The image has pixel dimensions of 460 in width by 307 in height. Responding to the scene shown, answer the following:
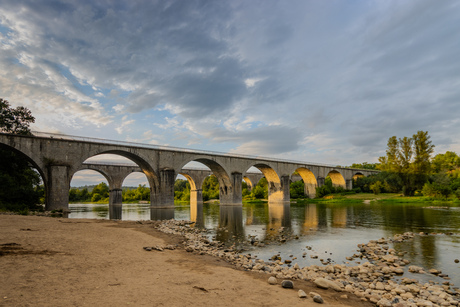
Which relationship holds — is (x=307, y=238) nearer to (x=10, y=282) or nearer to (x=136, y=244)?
(x=136, y=244)

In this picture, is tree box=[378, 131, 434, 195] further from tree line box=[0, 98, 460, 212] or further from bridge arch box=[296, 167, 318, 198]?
bridge arch box=[296, 167, 318, 198]

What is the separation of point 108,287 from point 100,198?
339 feet

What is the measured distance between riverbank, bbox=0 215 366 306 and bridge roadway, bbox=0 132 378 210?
2321 centimetres

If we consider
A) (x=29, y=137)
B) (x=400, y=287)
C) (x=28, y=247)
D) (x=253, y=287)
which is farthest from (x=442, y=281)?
(x=29, y=137)

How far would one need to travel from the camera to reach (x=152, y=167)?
124 ft

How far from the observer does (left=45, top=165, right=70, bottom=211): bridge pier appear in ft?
90.5

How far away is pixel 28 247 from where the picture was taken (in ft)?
25.0

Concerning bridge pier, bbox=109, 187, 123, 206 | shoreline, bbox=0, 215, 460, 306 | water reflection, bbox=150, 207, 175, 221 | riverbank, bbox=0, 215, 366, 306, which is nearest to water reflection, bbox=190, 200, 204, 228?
water reflection, bbox=150, 207, 175, 221

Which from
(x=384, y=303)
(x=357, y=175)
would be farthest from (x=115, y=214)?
(x=357, y=175)

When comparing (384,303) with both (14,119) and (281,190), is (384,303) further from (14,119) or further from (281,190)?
(281,190)

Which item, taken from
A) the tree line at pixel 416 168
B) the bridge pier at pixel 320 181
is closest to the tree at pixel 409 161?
the tree line at pixel 416 168

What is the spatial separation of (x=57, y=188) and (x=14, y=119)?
900 centimetres

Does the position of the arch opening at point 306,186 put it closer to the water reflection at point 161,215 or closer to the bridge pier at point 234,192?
the bridge pier at point 234,192

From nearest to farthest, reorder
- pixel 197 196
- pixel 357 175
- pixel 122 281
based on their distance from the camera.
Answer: pixel 122 281, pixel 197 196, pixel 357 175
